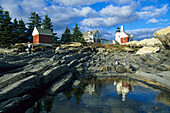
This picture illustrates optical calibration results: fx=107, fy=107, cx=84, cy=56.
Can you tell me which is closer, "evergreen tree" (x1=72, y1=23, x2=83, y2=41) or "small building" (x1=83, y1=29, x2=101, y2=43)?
"evergreen tree" (x1=72, y1=23, x2=83, y2=41)

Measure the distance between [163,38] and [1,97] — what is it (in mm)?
28012

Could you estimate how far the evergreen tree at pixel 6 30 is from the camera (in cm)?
3950

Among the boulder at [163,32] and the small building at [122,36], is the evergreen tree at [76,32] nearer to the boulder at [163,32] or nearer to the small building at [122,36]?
the small building at [122,36]

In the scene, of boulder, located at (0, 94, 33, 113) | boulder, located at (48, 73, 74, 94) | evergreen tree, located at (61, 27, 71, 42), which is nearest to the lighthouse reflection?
boulder, located at (48, 73, 74, 94)

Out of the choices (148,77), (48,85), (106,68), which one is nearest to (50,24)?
(106,68)

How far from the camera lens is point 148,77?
1664 centimetres

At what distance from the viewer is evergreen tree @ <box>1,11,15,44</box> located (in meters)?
39.5

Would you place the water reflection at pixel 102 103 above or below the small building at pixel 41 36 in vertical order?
below

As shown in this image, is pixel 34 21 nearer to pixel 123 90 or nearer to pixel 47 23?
pixel 47 23

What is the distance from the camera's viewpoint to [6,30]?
1585 inches

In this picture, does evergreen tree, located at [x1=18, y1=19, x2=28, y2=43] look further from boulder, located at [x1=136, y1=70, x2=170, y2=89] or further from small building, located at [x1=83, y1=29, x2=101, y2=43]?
boulder, located at [x1=136, y1=70, x2=170, y2=89]

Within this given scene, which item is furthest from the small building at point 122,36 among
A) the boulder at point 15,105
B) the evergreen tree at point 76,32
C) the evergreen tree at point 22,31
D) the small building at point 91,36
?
the boulder at point 15,105

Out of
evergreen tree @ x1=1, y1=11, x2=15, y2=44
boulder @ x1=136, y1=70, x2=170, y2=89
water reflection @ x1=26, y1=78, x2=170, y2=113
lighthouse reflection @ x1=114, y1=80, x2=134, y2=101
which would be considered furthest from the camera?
evergreen tree @ x1=1, y1=11, x2=15, y2=44

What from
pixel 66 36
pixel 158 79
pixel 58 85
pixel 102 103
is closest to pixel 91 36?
pixel 66 36
